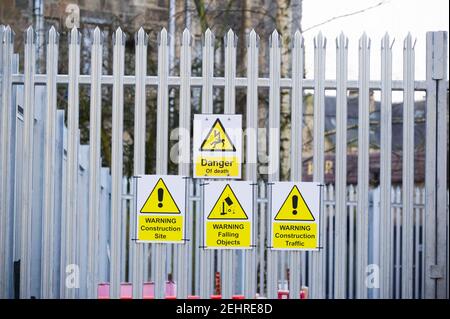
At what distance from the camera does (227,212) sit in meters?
5.72

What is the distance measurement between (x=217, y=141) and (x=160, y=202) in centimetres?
49

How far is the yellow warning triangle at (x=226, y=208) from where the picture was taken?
18.7 feet

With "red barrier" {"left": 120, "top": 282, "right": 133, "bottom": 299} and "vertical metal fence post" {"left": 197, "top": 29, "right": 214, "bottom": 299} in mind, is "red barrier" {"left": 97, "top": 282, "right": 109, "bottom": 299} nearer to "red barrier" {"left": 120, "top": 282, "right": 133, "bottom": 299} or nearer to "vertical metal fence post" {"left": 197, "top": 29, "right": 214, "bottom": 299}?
"red barrier" {"left": 120, "top": 282, "right": 133, "bottom": 299}

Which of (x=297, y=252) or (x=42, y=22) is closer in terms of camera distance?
(x=297, y=252)

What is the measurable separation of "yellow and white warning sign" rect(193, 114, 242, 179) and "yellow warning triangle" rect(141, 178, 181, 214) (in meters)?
0.21

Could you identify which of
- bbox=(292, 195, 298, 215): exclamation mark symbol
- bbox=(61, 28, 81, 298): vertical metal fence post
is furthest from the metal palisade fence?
bbox=(292, 195, 298, 215): exclamation mark symbol

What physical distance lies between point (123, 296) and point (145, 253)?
11.3 inches

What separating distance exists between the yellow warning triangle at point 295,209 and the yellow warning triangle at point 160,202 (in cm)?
61

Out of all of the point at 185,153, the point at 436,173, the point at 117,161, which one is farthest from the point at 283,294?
the point at 117,161


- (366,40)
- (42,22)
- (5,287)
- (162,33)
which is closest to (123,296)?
(5,287)

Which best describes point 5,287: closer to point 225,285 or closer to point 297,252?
point 225,285

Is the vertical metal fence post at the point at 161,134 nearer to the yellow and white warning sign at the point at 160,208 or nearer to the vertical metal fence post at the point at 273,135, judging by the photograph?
the yellow and white warning sign at the point at 160,208

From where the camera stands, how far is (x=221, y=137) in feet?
18.9

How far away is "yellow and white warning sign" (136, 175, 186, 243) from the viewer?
18.7 ft
